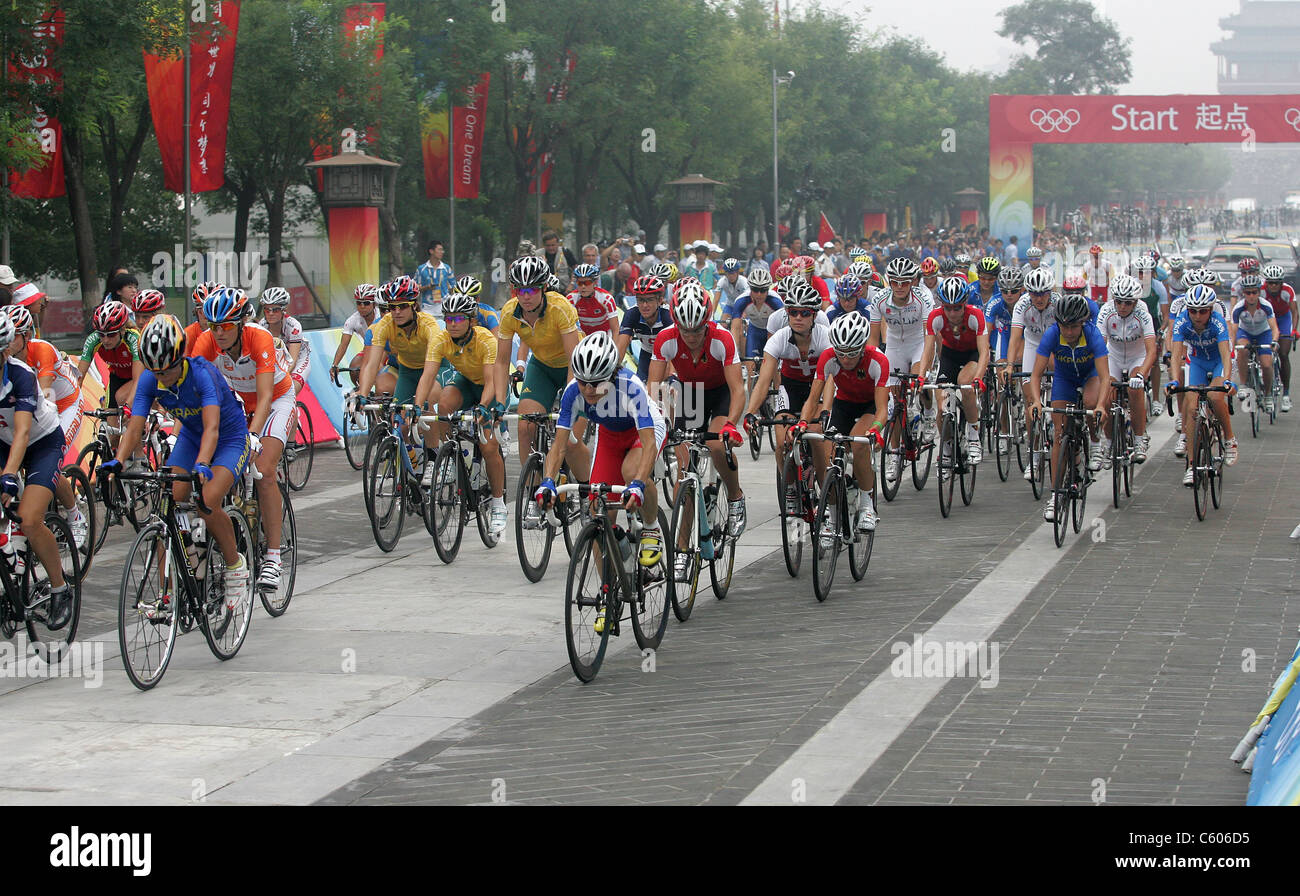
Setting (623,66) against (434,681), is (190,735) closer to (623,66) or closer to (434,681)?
(434,681)

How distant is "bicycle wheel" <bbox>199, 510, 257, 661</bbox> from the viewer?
9039mm


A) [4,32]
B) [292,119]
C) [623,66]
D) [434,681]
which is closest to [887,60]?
[623,66]

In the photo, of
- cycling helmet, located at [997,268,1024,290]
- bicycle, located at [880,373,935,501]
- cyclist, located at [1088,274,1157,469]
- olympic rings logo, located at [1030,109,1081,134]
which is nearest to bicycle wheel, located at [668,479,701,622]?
bicycle, located at [880,373,935,501]

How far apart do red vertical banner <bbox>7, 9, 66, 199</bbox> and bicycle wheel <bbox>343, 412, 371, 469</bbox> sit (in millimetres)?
5730

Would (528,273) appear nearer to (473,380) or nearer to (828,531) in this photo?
(473,380)

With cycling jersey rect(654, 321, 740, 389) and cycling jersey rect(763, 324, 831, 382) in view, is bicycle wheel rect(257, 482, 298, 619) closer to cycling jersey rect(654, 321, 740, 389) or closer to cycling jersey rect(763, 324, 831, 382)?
cycling jersey rect(654, 321, 740, 389)

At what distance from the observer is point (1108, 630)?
31.9 feet

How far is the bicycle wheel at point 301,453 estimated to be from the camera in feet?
53.5

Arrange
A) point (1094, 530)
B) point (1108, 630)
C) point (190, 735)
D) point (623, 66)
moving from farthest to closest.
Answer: point (623, 66)
point (1094, 530)
point (1108, 630)
point (190, 735)

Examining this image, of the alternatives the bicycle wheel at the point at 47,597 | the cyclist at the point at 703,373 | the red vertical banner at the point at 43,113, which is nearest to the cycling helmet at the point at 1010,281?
the cyclist at the point at 703,373

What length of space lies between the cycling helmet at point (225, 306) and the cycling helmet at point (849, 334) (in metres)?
3.84

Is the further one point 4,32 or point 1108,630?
point 4,32
